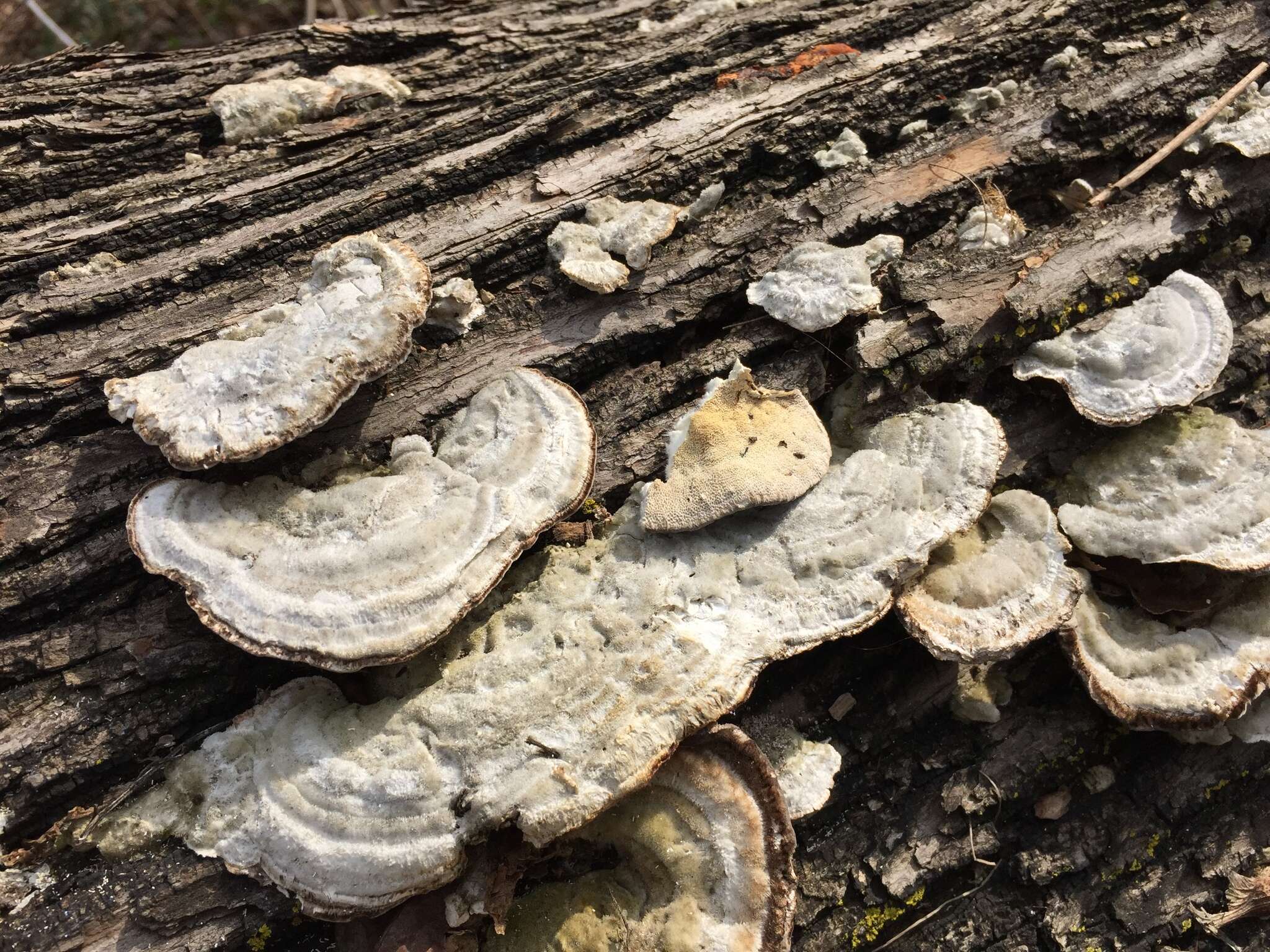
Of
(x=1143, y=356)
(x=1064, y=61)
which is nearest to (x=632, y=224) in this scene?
(x=1143, y=356)

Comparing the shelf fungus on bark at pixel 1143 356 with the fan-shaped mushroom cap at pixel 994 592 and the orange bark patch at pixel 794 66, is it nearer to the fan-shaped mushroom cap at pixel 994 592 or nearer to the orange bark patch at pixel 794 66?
the fan-shaped mushroom cap at pixel 994 592

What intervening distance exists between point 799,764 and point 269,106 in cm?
448

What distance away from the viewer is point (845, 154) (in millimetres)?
4203

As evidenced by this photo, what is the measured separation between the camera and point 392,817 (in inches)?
111

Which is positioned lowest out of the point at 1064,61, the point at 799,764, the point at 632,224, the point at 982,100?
the point at 799,764

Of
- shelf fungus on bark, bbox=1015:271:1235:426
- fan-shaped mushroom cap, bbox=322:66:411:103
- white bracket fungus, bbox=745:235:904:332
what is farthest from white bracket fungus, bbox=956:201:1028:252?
fan-shaped mushroom cap, bbox=322:66:411:103

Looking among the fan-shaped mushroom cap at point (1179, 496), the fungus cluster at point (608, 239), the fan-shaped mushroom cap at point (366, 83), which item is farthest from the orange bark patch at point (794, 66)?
the fan-shaped mushroom cap at point (1179, 496)

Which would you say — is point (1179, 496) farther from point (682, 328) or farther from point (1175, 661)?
point (682, 328)

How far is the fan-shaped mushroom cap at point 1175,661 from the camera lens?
344cm

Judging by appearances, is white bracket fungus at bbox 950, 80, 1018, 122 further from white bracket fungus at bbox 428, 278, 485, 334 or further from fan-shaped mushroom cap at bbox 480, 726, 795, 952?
fan-shaped mushroom cap at bbox 480, 726, 795, 952

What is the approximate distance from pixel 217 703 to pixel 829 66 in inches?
177

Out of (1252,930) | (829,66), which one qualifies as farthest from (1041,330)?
(1252,930)

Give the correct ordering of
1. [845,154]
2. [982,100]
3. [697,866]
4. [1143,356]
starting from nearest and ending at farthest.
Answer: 1. [697,866]
2. [1143,356]
3. [845,154]
4. [982,100]

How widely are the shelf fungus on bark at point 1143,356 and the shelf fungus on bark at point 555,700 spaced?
604mm
